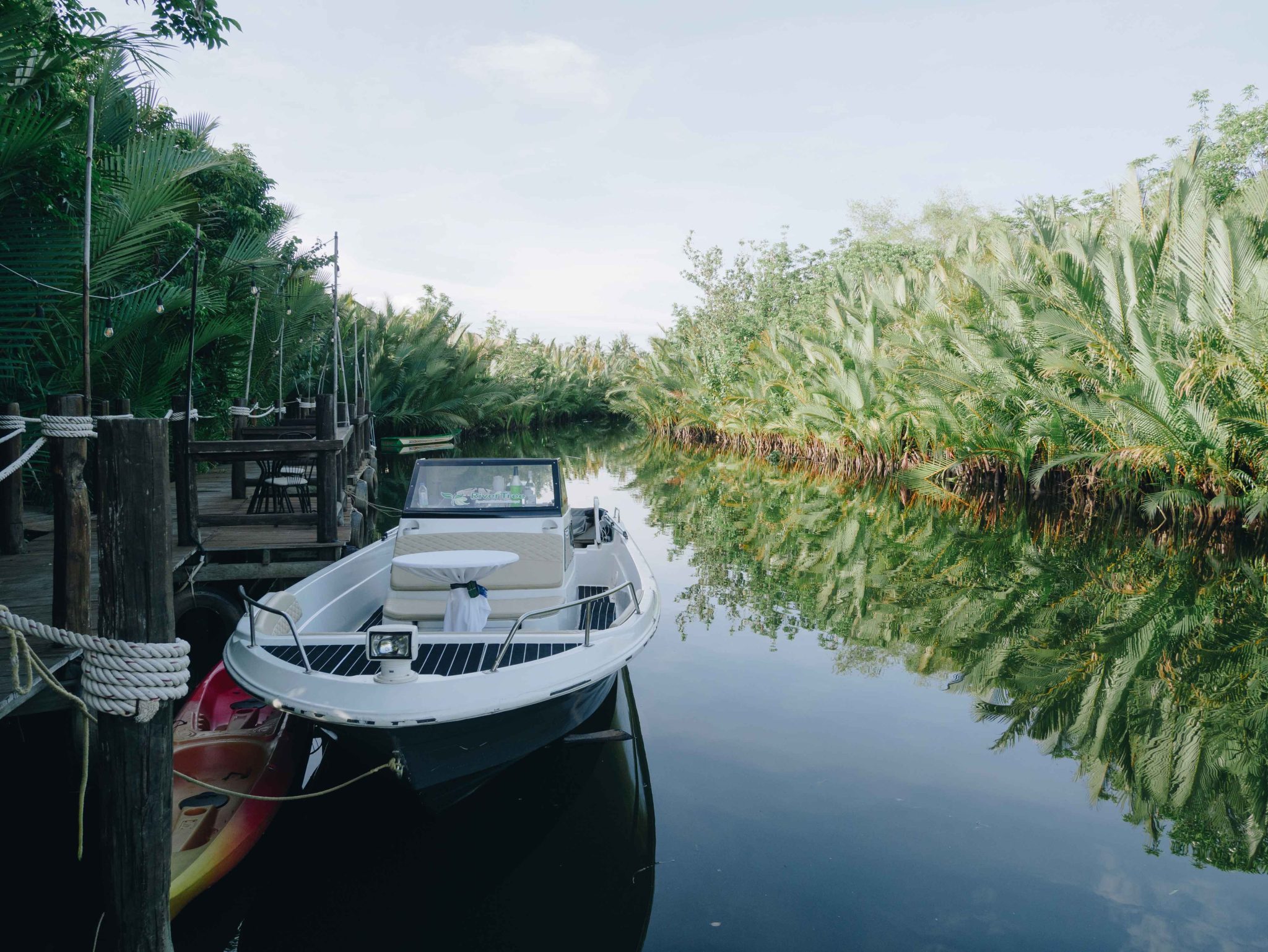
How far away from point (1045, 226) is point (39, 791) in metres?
15.9

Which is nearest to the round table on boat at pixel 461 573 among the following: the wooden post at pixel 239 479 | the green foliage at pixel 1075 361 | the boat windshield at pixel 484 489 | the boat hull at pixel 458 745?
the boat hull at pixel 458 745

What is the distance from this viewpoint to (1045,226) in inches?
600

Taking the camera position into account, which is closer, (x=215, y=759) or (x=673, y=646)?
(x=215, y=759)

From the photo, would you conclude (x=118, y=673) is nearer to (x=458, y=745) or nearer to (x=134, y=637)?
(x=134, y=637)

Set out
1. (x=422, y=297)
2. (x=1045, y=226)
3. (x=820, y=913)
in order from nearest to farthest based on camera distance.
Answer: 1. (x=820, y=913)
2. (x=1045, y=226)
3. (x=422, y=297)

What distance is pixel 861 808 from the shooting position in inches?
204

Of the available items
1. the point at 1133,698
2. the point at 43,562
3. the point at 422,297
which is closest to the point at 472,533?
the point at 43,562

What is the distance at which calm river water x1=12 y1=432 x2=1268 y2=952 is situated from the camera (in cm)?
408

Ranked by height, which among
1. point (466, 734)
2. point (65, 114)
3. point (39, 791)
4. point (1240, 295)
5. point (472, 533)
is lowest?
point (39, 791)

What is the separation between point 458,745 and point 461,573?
1.20m

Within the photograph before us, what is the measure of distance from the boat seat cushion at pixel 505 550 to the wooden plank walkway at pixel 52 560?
1474 millimetres

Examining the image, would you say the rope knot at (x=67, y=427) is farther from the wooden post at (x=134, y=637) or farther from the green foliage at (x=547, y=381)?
the green foliage at (x=547, y=381)

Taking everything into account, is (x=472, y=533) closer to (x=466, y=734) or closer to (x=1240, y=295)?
(x=466, y=734)

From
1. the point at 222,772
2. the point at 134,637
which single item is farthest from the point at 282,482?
the point at 134,637
